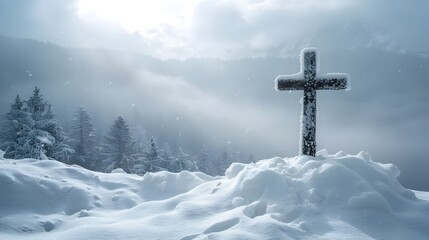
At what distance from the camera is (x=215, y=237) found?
4.60 metres

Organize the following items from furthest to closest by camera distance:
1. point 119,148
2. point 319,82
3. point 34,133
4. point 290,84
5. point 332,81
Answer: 1. point 119,148
2. point 34,133
3. point 290,84
4. point 319,82
5. point 332,81

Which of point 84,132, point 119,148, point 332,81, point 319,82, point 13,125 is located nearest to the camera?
point 332,81

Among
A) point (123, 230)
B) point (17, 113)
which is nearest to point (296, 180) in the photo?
point (123, 230)

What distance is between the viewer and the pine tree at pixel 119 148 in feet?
107

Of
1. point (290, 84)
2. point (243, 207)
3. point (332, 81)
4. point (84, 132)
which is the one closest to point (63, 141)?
point (84, 132)

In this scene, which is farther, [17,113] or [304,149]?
[17,113]

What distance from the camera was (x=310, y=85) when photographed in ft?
25.5

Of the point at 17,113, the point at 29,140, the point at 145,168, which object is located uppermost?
the point at 17,113

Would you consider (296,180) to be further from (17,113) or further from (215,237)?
(17,113)

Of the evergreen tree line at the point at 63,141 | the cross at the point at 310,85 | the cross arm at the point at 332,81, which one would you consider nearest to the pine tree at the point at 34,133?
the evergreen tree line at the point at 63,141

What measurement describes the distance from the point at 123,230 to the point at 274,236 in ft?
7.78

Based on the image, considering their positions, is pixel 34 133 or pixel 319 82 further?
pixel 34 133

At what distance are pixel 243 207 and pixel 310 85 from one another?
373cm

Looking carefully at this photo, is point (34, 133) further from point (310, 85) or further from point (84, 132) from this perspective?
point (310, 85)
